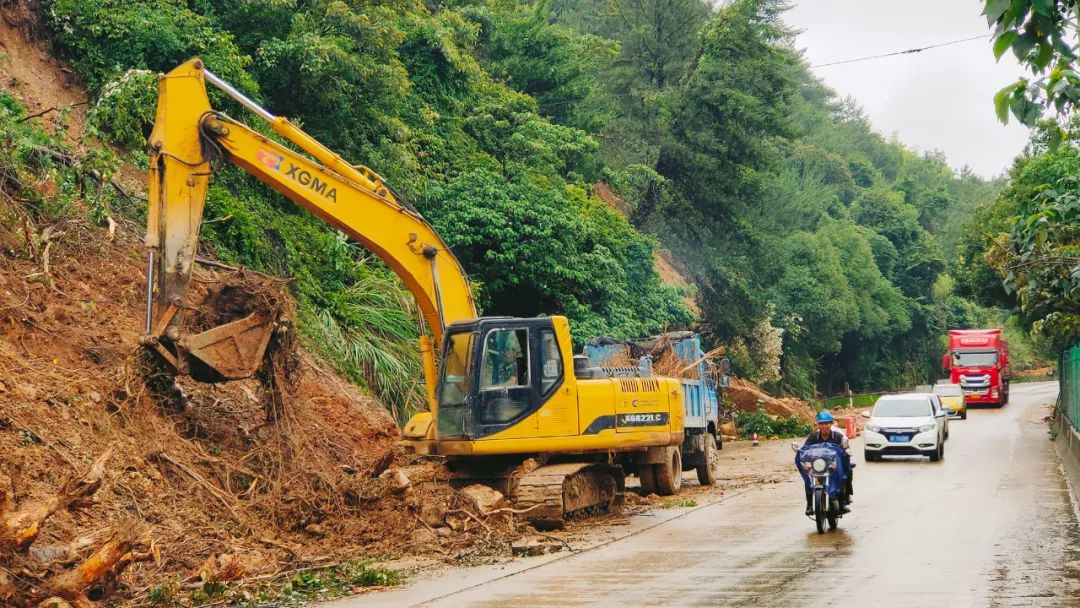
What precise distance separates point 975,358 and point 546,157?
3057cm

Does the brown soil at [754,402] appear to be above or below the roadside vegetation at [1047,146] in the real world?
below

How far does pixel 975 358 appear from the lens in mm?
55844

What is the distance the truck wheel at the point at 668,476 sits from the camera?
19.7m

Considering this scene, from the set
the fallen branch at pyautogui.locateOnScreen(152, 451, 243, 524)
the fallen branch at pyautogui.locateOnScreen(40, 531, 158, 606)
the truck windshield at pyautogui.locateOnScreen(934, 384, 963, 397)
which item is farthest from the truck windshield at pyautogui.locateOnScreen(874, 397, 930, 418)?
the fallen branch at pyautogui.locateOnScreen(40, 531, 158, 606)

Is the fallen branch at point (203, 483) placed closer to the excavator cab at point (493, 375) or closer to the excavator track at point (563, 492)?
the excavator cab at point (493, 375)

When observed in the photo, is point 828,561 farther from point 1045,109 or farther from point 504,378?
point 1045,109

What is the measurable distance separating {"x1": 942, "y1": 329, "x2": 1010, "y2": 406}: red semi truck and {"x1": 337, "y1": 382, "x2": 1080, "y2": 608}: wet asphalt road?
Answer: 36.4m

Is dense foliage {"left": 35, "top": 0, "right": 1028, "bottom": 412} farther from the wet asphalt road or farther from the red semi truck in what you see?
the wet asphalt road

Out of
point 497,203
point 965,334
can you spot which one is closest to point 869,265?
point 965,334

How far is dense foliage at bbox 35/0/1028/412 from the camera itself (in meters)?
23.3

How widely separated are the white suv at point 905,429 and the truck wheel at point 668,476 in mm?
8263

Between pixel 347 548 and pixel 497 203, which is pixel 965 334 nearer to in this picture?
pixel 497 203

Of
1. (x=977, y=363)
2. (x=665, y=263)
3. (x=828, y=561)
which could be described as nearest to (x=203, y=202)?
(x=828, y=561)

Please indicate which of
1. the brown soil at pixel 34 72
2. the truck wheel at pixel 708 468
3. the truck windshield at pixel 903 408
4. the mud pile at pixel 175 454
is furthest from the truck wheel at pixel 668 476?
the brown soil at pixel 34 72
